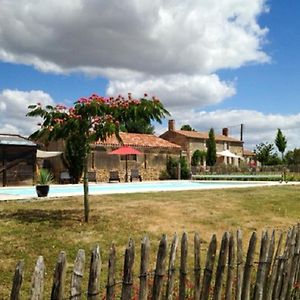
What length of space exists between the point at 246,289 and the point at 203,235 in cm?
549

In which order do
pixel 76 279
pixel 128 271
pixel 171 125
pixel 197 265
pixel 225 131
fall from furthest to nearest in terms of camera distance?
1. pixel 225 131
2. pixel 171 125
3. pixel 197 265
4. pixel 128 271
5. pixel 76 279

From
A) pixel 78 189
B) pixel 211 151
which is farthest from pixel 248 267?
pixel 211 151

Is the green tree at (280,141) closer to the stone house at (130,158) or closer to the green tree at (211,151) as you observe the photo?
the green tree at (211,151)

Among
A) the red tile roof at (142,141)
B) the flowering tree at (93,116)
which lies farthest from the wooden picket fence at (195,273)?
the red tile roof at (142,141)

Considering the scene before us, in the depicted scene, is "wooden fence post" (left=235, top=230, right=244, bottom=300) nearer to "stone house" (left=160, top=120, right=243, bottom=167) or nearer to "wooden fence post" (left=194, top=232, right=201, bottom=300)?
"wooden fence post" (left=194, top=232, right=201, bottom=300)

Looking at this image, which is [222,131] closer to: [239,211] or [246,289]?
[239,211]

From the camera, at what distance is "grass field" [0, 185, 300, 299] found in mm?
8672

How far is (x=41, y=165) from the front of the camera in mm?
35281

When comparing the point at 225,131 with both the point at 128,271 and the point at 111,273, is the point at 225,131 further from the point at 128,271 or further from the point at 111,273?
the point at 111,273

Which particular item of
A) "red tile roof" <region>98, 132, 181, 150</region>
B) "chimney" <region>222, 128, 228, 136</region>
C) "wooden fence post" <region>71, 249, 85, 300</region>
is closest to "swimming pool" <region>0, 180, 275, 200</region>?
"red tile roof" <region>98, 132, 181, 150</region>

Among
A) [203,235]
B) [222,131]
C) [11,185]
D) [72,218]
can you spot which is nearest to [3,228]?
[72,218]

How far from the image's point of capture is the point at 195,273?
499 centimetres

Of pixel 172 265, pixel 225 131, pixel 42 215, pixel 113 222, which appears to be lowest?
pixel 113 222

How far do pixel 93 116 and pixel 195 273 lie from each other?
6.79 meters
